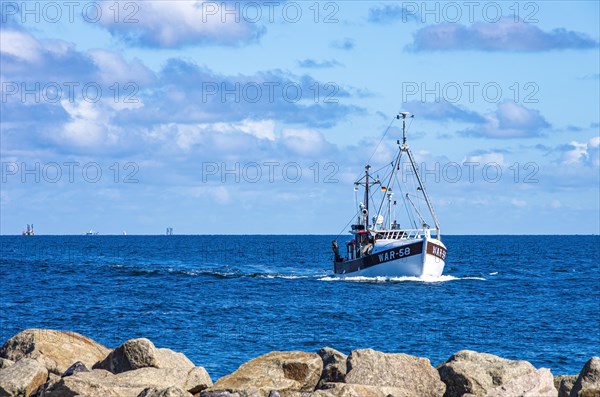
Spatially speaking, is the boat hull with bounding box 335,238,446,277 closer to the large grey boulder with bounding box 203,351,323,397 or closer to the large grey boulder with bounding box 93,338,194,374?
the large grey boulder with bounding box 203,351,323,397

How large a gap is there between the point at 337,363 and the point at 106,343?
2169cm

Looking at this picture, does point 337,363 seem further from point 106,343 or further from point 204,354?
point 106,343

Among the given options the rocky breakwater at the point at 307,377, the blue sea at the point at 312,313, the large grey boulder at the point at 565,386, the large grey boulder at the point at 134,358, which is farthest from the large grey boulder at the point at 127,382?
the blue sea at the point at 312,313

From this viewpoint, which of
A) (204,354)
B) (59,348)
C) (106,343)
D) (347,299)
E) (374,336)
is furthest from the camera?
(347,299)

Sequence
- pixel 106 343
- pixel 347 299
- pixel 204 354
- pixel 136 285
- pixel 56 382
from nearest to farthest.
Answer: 1. pixel 56 382
2. pixel 204 354
3. pixel 106 343
4. pixel 347 299
5. pixel 136 285

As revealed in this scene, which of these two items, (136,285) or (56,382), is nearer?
(56,382)

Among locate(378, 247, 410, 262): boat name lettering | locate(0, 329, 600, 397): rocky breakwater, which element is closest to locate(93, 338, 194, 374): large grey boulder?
locate(0, 329, 600, 397): rocky breakwater

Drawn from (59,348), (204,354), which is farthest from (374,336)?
(59,348)

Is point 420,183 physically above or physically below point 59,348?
above

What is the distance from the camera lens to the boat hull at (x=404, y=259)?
74.4m

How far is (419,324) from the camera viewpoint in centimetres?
4706

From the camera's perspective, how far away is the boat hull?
244 feet

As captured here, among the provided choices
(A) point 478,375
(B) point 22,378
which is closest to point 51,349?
(B) point 22,378

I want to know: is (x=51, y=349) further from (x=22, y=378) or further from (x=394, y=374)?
(x=394, y=374)
